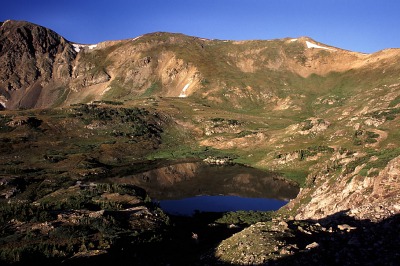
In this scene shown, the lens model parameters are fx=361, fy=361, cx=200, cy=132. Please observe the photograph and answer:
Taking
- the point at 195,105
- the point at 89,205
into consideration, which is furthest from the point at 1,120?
the point at 89,205

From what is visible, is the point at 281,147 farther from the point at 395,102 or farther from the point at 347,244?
the point at 347,244

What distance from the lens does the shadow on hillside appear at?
2320cm

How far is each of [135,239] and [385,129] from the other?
230ft

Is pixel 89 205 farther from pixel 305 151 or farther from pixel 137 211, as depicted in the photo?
pixel 305 151

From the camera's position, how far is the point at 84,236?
1542 inches

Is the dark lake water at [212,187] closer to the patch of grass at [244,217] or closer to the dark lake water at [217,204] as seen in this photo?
the dark lake water at [217,204]

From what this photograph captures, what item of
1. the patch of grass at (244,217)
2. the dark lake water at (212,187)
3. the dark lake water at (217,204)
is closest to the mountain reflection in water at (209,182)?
the dark lake water at (212,187)

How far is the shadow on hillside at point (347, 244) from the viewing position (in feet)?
76.1

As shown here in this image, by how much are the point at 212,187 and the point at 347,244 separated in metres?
60.1

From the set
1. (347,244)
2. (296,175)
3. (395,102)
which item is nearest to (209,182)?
(296,175)

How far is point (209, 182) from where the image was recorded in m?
89.8

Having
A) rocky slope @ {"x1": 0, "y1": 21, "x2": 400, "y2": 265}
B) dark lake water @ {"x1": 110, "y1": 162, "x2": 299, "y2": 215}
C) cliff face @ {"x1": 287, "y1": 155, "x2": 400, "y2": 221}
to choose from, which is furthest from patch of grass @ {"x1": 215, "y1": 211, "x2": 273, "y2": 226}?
dark lake water @ {"x1": 110, "y1": 162, "x2": 299, "y2": 215}

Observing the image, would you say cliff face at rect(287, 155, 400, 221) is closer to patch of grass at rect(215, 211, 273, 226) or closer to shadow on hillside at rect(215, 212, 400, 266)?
shadow on hillside at rect(215, 212, 400, 266)

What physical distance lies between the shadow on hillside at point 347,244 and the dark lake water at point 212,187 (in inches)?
1424
